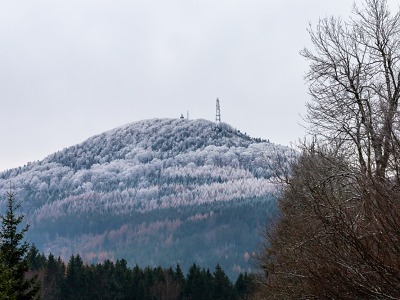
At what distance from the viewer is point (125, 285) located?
9250cm

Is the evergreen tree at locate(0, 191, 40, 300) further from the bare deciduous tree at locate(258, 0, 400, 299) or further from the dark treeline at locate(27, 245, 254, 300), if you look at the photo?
the dark treeline at locate(27, 245, 254, 300)

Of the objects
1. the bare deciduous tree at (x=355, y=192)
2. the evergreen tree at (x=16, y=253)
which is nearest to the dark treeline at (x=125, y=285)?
the evergreen tree at (x=16, y=253)

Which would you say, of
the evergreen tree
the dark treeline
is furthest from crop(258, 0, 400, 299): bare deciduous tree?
the dark treeline

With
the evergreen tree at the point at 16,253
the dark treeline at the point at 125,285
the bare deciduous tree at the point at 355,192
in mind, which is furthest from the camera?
the dark treeline at the point at 125,285

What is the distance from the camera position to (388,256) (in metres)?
10.3

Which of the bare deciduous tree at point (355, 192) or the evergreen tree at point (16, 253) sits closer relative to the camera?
the bare deciduous tree at point (355, 192)

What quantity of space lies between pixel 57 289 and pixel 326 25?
75097 millimetres

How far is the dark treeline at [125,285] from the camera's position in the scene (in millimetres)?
90812

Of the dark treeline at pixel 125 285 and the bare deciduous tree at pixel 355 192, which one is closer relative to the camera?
the bare deciduous tree at pixel 355 192

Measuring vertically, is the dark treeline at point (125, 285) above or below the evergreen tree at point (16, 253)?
below

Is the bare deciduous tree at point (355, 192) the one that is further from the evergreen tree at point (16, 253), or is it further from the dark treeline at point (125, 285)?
the dark treeline at point (125, 285)

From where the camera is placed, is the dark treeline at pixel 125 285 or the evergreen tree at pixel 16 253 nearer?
the evergreen tree at pixel 16 253

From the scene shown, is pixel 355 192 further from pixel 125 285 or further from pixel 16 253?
pixel 125 285

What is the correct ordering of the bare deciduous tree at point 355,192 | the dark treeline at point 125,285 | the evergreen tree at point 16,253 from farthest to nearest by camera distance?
the dark treeline at point 125,285 → the evergreen tree at point 16,253 → the bare deciduous tree at point 355,192
